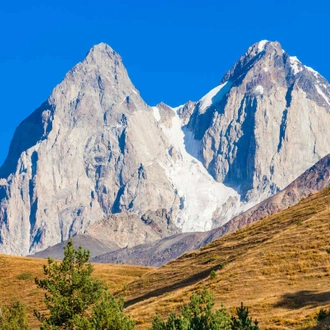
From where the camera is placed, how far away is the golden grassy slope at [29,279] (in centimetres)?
8424

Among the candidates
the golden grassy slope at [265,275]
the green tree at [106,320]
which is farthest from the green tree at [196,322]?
the golden grassy slope at [265,275]

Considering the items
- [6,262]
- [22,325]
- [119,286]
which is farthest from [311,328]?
[6,262]

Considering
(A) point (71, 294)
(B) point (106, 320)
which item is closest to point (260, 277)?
(A) point (71, 294)

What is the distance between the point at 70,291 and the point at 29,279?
47.2 m

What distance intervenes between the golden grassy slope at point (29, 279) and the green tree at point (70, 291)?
21.1 meters

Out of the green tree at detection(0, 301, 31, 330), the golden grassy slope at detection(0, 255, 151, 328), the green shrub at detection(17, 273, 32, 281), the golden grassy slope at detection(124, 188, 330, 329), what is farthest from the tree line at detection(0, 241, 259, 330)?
the green shrub at detection(17, 273, 32, 281)

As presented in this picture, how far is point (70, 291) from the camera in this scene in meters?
50.7

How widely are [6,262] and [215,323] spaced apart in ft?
255

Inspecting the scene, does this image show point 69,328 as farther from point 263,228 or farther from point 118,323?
point 263,228

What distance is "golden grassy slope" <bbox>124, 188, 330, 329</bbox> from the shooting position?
→ 50562 millimetres

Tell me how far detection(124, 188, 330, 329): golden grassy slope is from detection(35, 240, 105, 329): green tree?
606 centimetres

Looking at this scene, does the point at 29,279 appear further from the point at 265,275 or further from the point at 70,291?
the point at 70,291

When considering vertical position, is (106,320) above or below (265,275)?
below

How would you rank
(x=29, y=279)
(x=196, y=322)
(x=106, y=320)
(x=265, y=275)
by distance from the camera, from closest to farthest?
(x=196, y=322) < (x=106, y=320) < (x=265, y=275) < (x=29, y=279)
